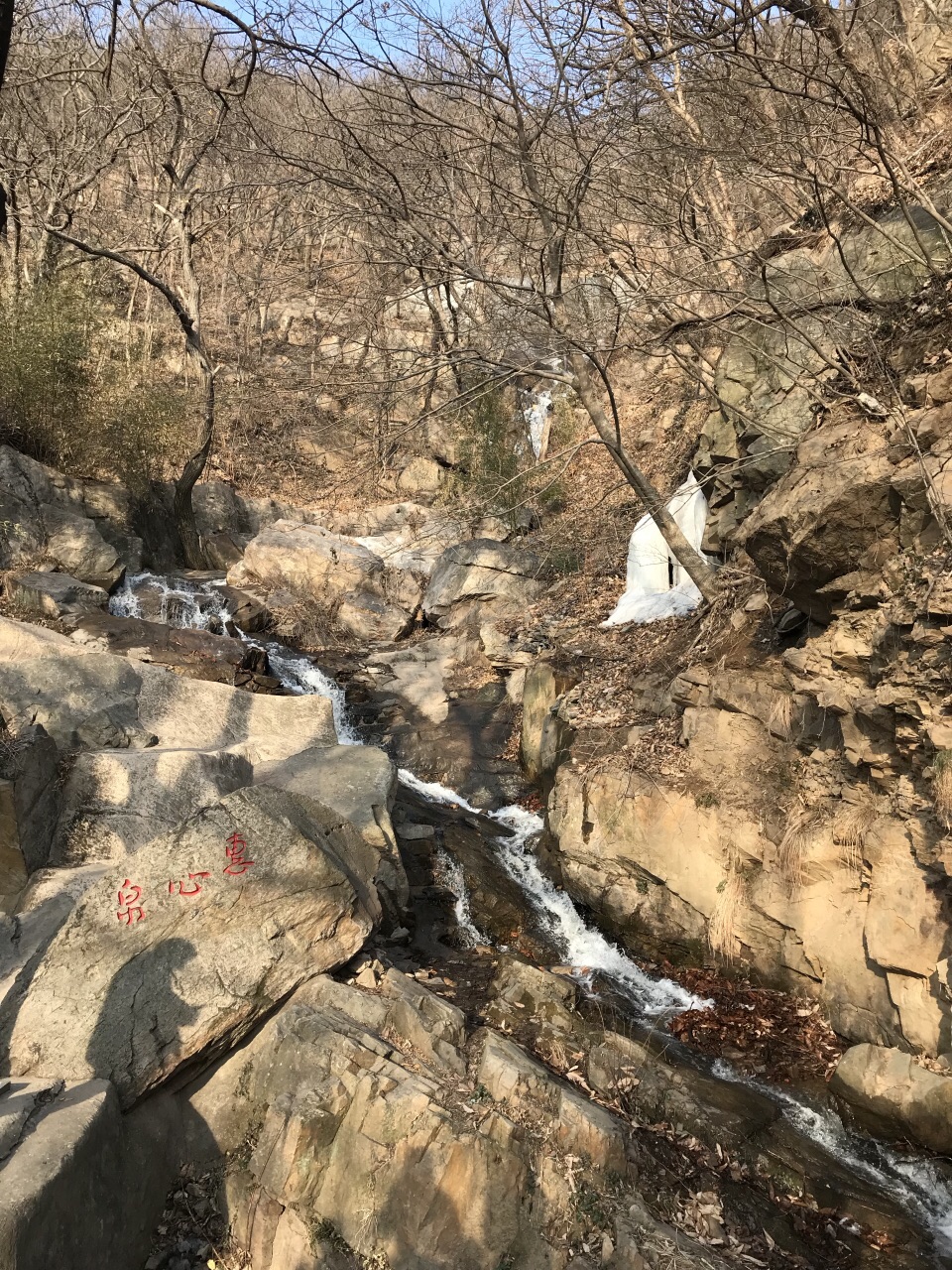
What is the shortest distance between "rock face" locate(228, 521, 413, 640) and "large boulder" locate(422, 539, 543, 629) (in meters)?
A: 0.78

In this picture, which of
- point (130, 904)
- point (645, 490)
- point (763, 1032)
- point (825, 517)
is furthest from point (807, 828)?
point (130, 904)

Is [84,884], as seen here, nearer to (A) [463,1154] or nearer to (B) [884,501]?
(A) [463,1154]

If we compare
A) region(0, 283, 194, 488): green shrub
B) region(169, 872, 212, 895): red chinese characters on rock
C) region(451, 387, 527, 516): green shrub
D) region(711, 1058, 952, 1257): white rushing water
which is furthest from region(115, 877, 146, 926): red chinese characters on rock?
region(451, 387, 527, 516): green shrub

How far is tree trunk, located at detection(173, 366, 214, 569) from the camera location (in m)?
15.1

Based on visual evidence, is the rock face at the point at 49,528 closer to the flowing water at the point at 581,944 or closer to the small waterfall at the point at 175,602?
the small waterfall at the point at 175,602

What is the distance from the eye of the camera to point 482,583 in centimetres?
1330

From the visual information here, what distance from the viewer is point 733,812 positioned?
6.03 m

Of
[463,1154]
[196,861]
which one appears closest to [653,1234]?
[463,1154]

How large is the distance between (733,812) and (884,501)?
249 centimetres

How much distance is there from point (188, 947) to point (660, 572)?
7.79m

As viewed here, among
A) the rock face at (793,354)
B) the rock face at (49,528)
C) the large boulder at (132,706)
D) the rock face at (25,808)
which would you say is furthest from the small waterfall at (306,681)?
the rock face at (793,354)

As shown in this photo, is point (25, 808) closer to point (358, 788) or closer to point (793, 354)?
point (358, 788)

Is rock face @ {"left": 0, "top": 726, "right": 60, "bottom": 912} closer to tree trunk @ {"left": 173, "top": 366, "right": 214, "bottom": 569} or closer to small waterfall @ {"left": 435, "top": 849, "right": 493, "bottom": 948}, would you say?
small waterfall @ {"left": 435, "top": 849, "right": 493, "bottom": 948}

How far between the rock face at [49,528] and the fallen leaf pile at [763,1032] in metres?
10.9
